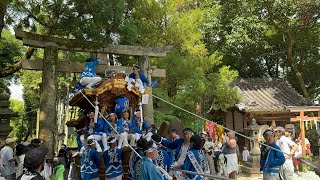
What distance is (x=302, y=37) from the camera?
18.3 metres

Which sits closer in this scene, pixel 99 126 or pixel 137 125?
pixel 99 126

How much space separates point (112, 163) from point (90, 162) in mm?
500

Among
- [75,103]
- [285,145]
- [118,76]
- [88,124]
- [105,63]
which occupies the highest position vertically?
[105,63]

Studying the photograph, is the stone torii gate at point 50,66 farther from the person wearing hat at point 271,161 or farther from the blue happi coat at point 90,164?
the person wearing hat at point 271,161

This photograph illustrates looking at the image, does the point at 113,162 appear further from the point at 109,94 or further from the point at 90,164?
the point at 109,94

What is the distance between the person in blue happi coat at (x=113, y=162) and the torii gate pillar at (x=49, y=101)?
2.20 metres

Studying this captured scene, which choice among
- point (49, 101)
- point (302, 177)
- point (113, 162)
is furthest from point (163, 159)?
point (302, 177)

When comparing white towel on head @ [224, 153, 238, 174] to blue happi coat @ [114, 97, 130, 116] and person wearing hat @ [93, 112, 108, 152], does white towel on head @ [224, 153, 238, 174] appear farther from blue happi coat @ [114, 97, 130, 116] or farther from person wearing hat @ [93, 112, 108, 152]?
person wearing hat @ [93, 112, 108, 152]

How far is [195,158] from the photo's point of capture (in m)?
5.95

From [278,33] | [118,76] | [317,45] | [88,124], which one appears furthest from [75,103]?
[317,45]

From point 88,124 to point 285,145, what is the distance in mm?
5582

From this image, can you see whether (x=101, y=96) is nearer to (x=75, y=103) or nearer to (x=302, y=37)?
(x=75, y=103)

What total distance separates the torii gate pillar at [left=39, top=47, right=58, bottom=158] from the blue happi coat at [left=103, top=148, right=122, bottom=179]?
2.19 metres

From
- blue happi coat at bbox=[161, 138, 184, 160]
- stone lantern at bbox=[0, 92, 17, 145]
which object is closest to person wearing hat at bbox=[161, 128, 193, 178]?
blue happi coat at bbox=[161, 138, 184, 160]
